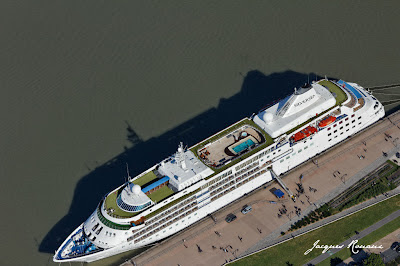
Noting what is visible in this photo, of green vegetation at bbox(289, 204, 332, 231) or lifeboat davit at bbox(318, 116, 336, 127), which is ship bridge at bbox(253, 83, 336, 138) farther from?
green vegetation at bbox(289, 204, 332, 231)

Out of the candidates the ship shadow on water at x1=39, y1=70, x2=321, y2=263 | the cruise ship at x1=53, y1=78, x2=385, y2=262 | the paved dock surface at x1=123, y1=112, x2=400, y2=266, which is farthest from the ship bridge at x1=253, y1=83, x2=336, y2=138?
the ship shadow on water at x1=39, y1=70, x2=321, y2=263

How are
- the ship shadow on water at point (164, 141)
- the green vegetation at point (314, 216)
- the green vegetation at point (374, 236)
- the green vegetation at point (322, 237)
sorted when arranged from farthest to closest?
the ship shadow on water at point (164, 141) → the green vegetation at point (314, 216) → the green vegetation at point (322, 237) → the green vegetation at point (374, 236)

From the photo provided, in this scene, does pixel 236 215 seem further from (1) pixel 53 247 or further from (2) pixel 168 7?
(2) pixel 168 7

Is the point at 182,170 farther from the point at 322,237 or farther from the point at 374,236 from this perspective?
the point at 374,236

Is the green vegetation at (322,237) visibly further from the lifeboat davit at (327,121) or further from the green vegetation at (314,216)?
the lifeboat davit at (327,121)

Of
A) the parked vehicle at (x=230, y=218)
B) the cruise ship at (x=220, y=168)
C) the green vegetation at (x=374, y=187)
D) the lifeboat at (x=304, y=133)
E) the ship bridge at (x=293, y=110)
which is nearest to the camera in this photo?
the cruise ship at (x=220, y=168)

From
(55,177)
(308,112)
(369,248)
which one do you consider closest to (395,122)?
(308,112)

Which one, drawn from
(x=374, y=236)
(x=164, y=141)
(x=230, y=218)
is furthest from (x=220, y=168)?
(x=374, y=236)

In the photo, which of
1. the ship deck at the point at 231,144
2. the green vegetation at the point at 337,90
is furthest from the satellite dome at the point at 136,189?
the green vegetation at the point at 337,90
